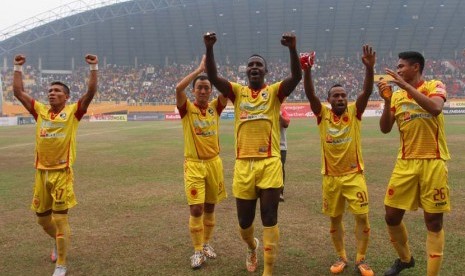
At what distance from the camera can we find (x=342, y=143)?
18.3ft

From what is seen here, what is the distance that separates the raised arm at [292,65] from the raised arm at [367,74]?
79cm

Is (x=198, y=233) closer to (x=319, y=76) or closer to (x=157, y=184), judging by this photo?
(x=157, y=184)

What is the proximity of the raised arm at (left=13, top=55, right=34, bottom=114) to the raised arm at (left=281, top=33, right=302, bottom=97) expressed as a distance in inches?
137

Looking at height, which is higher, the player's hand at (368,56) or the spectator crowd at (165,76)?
the spectator crowd at (165,76)

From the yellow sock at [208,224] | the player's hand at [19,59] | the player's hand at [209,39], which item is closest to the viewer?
the player's hand at [209,39]

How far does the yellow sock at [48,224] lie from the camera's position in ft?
19.7

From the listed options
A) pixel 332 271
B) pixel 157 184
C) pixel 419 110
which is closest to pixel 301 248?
pixel 332 271

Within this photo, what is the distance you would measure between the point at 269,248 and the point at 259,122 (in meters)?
1.50

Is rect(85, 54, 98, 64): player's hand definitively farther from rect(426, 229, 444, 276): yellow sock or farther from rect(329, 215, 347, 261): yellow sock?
rect(426, 229, 444, 276): yellow sock

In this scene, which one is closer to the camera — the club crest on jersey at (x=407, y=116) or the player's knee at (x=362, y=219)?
the club crest on jersey at (x=407, y=116)

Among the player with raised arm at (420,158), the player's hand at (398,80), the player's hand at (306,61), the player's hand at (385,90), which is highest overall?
the player's hand at (306,61)

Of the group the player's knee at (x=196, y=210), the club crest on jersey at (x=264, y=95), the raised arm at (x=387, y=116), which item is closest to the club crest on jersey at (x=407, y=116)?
the raised arm at (x=387, y=116)

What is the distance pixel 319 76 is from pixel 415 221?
5925 cm

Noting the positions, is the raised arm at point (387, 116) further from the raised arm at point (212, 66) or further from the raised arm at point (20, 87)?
the raised arm at point (20, 87)
